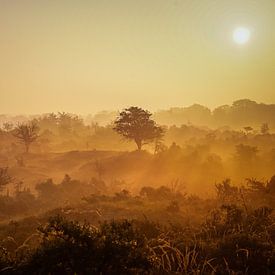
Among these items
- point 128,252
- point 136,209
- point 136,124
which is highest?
point 136,124

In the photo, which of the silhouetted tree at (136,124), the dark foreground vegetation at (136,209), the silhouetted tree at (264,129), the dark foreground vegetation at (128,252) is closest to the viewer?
the dark foreground vegetation at (128,252)

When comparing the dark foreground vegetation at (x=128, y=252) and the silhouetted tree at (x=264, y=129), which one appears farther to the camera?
the silhouetted tree at (x=264, y=129)

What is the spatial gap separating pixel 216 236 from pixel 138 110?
51843 millimetres

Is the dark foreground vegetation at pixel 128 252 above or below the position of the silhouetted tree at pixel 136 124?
below

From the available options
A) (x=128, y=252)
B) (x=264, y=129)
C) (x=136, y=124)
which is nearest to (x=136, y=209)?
(x=128, y=252)

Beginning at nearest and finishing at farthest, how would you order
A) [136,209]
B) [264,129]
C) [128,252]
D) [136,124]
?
[128,252] → [136,209] → [136,124] → [264,129]

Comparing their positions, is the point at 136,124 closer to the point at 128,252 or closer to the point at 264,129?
the point at 264,129

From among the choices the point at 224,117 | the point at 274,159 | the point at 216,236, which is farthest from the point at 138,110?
the point at 224,117

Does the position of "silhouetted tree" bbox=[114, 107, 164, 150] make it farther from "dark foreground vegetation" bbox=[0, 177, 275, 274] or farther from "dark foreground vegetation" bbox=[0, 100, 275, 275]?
"dark foreground vegetation" bbox=[0, 177, 275, 274]

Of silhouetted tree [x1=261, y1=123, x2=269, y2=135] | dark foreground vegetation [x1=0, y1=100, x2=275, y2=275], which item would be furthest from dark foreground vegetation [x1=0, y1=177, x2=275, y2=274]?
silhouetted tree [x1=261, y1=123, x2=269, y2=135]

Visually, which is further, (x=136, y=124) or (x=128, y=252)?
(x=136, y=124)

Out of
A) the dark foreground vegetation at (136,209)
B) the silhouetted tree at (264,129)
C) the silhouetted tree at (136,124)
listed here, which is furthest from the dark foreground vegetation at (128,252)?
the silhouetted tree at (264,129)

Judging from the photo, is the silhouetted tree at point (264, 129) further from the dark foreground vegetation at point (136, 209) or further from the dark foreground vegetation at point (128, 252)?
the dark foreground vegetation at point (128, 252)

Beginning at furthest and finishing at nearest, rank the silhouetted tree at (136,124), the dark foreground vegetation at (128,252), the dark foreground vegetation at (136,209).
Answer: the silhouetted tree at (136,124) → the dark foreground vegetation at (136,209) → the dark foreground vegetation at (128,252)
